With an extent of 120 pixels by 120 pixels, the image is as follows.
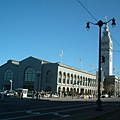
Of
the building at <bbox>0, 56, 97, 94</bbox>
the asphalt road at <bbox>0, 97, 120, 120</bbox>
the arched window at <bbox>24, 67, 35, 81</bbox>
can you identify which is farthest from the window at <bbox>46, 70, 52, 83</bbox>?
the asphalt road at <bbox>0, 97, 120, 120</bbox>

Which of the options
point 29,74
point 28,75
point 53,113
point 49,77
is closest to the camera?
point 53,113

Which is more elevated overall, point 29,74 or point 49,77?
point 29,74

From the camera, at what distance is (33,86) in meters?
114

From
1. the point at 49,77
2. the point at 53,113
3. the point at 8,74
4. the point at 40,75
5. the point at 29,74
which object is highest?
the point at 8,74

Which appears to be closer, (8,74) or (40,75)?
(40,75)

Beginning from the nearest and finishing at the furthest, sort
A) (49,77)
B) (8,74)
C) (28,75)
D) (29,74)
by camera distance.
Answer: (49,77), (28,75), (29,74), (8,74)

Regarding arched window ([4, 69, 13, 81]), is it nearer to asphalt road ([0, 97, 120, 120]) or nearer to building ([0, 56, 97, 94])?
building ([0, 56, 97, 94])

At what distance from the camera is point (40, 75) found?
114312 mm

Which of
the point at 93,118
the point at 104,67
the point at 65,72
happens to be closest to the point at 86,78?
the point at 65,72

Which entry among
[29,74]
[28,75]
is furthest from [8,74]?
[29,74]

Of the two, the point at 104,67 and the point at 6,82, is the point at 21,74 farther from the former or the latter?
the point at 104,67

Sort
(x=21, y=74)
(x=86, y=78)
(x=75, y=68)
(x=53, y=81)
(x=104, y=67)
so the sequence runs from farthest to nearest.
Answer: (x=104, y=67), (x=86, y=78), (x=75, y=68), (x=21, y=74), (x=53, y=81)

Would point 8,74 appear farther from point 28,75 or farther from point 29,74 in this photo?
point 29,74

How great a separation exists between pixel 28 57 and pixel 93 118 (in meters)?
105
